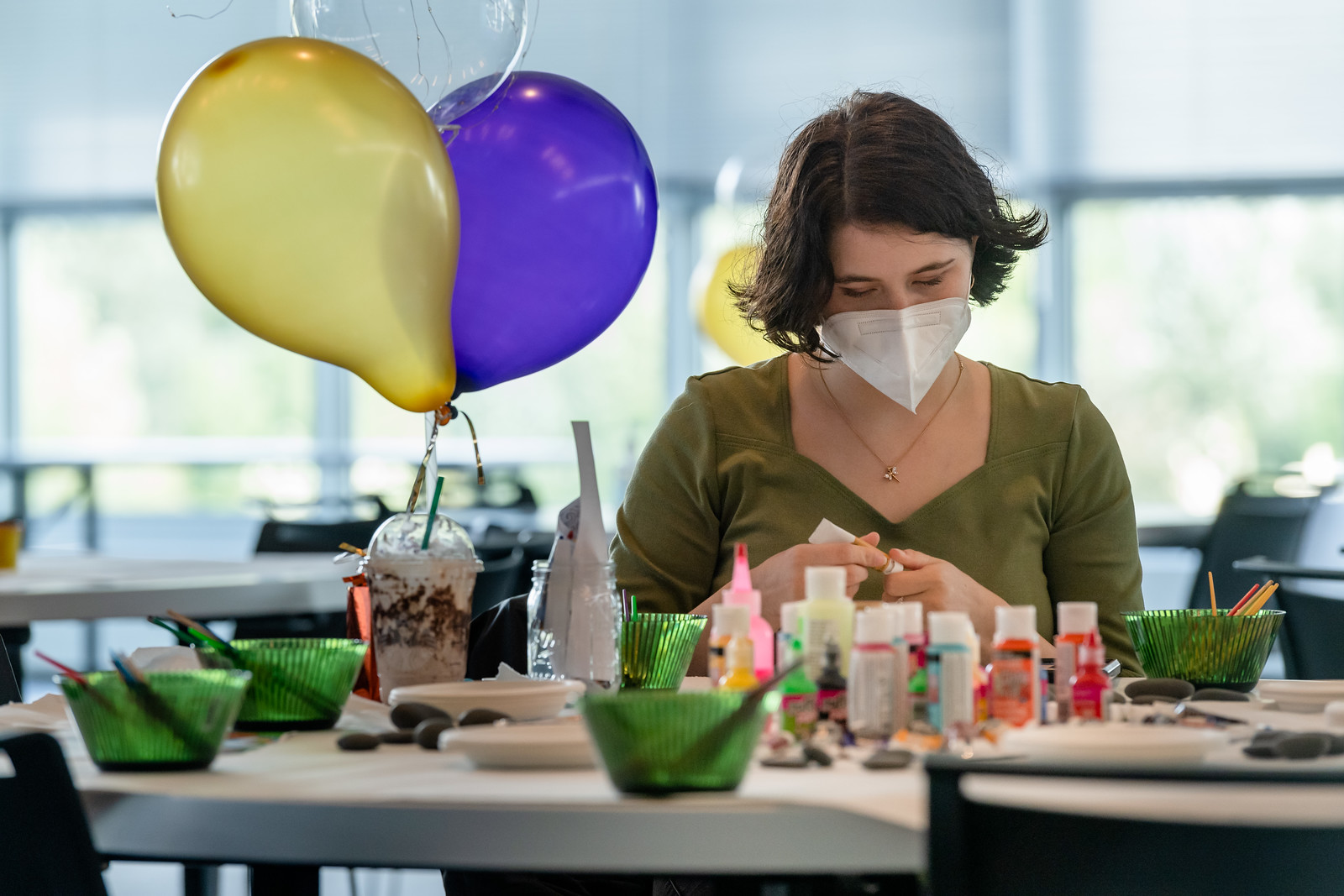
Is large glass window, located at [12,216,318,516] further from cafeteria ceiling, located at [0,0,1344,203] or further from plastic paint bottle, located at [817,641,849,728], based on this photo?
plastic paint bottle, located at [817,641,849,728]

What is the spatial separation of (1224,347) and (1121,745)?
6.03 metres

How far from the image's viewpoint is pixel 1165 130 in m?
6.32

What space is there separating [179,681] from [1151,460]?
6077 millimetres

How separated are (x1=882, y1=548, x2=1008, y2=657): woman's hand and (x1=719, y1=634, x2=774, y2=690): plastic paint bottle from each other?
0.37 m

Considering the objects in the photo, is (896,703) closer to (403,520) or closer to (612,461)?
(403,520)

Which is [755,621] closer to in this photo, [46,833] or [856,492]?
[46,833]

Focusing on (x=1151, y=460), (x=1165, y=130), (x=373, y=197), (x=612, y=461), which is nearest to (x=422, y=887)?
(x=373, y=197)

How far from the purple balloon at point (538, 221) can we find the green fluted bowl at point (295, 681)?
467mm

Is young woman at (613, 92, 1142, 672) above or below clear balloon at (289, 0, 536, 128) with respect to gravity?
Result: below

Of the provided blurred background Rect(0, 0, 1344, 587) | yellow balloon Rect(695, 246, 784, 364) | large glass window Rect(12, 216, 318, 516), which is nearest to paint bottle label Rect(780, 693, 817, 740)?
yellow balloon Rect(695, 246, 784, 364)

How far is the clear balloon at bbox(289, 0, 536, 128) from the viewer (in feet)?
4.76

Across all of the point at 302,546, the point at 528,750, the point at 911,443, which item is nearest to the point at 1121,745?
the point at 528,750

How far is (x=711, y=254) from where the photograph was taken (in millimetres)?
6117

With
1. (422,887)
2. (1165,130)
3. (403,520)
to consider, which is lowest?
(422,887)
